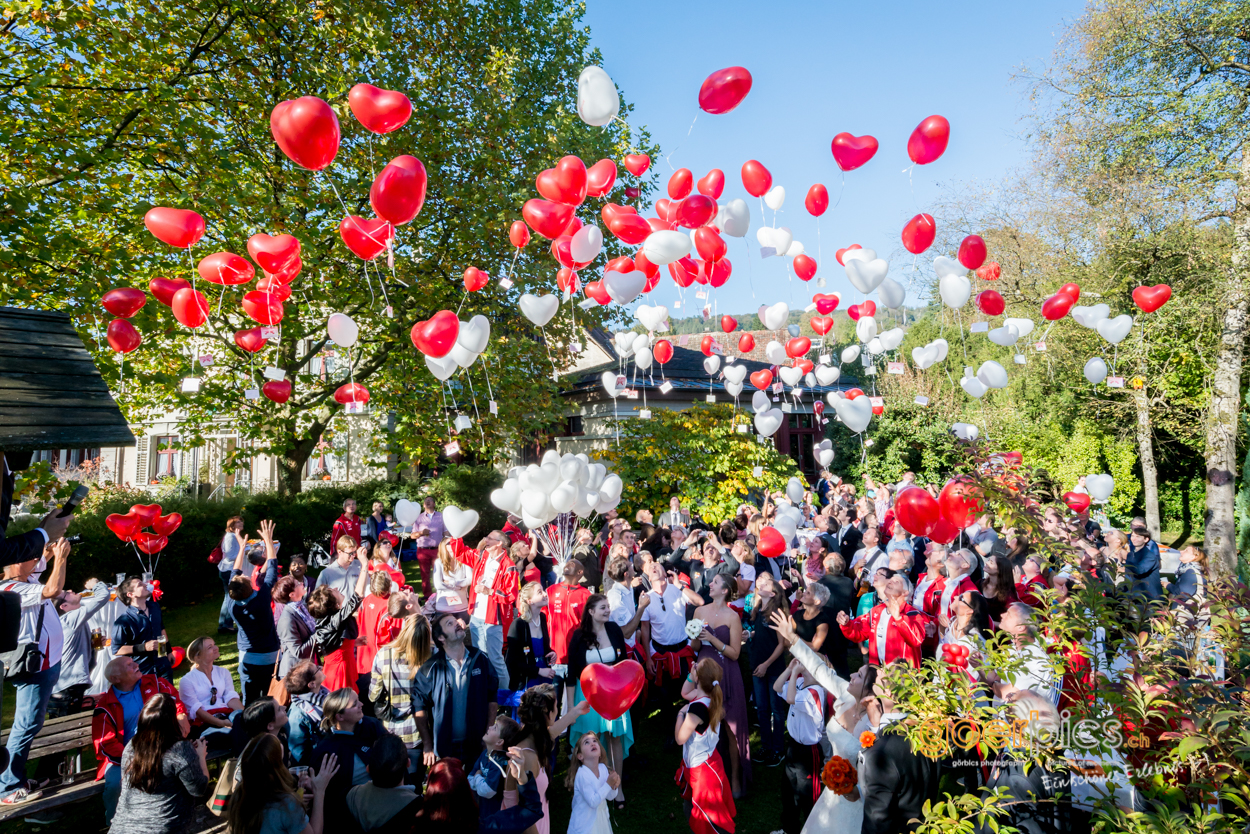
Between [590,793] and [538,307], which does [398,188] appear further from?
[590,793]

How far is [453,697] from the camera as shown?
458 cm

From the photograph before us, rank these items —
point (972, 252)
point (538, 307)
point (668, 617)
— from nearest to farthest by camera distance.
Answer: point (668, 617) < point (538, 307) < point (972, 252)

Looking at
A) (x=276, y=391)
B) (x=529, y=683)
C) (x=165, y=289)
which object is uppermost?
(x=165, y=289)

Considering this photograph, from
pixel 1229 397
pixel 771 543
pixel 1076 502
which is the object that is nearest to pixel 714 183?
pixel 771 543

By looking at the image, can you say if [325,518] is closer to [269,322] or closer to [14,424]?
[269,322]

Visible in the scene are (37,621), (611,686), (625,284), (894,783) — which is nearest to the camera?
(894,783)

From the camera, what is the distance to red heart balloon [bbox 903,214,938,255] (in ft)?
24.4

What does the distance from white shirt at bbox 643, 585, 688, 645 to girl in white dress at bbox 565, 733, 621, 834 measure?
238 cm

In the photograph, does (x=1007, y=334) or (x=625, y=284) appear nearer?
(x=625, y=284)

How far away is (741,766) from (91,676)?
5.52m

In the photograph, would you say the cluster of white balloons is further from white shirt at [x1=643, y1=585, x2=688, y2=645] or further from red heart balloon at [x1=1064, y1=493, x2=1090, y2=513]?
red heart balloon at [x1=1064, y1=493, x2=1090, y2=513]

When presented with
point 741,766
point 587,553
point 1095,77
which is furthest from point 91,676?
point 1095,77

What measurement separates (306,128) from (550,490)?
139 inches

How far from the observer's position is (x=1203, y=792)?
220 centimetres
